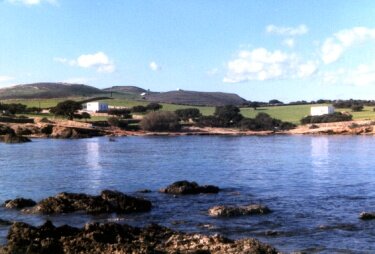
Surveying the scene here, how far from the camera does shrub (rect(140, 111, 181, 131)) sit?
461 feet

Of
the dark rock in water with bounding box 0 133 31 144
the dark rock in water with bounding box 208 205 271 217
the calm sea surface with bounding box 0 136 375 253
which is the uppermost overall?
the dark rock in water with bounding box 0 133 31 144

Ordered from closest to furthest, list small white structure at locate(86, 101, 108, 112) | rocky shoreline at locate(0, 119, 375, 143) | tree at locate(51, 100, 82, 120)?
rocky shoreline at locate(0, 119, 375, 143) → tree at locate(51, 100, 82, 120) → small white structure at locate(86, 101, 108, 112)

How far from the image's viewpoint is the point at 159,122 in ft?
462

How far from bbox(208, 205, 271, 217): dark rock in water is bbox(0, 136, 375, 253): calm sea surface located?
2.34ft

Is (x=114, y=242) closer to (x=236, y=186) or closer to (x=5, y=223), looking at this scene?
(x=5, y=223)

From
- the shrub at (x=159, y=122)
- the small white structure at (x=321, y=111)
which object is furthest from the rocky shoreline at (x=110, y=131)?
the small white structure at (x=321, y=111)

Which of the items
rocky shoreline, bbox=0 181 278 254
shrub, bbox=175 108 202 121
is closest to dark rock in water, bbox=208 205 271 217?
rocky shoreline, bbox=0 181 278 254

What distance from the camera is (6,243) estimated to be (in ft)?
72.2

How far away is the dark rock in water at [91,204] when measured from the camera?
29.7 meters

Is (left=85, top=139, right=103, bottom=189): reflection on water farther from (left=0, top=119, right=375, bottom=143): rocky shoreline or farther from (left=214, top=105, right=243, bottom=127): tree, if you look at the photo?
(left=214, top=105, right=243, bottom=127): tree

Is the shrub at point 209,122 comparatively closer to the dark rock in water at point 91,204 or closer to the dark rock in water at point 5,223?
the dark rock in water at point 91,204

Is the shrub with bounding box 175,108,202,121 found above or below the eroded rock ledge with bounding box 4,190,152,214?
above

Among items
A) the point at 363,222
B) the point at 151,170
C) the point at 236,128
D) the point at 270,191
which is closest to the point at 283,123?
the point at 236,128

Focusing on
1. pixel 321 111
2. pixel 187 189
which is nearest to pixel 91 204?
pixel 187 189
